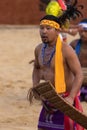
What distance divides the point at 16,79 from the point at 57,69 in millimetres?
5862

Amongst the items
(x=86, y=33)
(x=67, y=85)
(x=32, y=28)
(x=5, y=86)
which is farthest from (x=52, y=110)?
(x=32, y=28)

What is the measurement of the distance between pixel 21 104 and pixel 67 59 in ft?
12.6

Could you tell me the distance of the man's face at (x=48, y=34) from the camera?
584 centimetres

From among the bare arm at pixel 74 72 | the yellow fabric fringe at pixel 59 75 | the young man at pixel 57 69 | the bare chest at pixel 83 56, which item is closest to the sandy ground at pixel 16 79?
the bare chest at pixel 83 56

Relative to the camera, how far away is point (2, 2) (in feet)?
68.5

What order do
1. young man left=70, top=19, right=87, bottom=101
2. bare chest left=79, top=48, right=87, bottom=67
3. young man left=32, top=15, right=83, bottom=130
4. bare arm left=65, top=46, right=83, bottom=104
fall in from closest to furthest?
bare arm left=65, top=46, right=83, bottom=104
young man left=32, top=15, right=83, bottom=130
young man left=70, top=19, right=87, bottom=101
bare chest left=79, top=48, right=87, bottom=67

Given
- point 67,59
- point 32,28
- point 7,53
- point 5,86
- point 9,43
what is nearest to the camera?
point 67,59

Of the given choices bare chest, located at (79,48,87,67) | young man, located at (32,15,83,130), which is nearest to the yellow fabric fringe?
young man, located at (32,15,83,130)

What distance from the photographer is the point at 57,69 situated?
5820mm

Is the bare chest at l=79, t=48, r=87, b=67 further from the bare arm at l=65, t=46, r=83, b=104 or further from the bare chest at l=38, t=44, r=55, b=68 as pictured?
the bare arm at l=65, t=46, r=83, b=104

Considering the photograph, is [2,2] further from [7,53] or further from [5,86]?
[5,86]

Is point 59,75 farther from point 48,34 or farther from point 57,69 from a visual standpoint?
point 48,34

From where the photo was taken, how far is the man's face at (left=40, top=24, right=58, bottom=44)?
230 inches

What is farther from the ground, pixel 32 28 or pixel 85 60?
pixel 32 28
